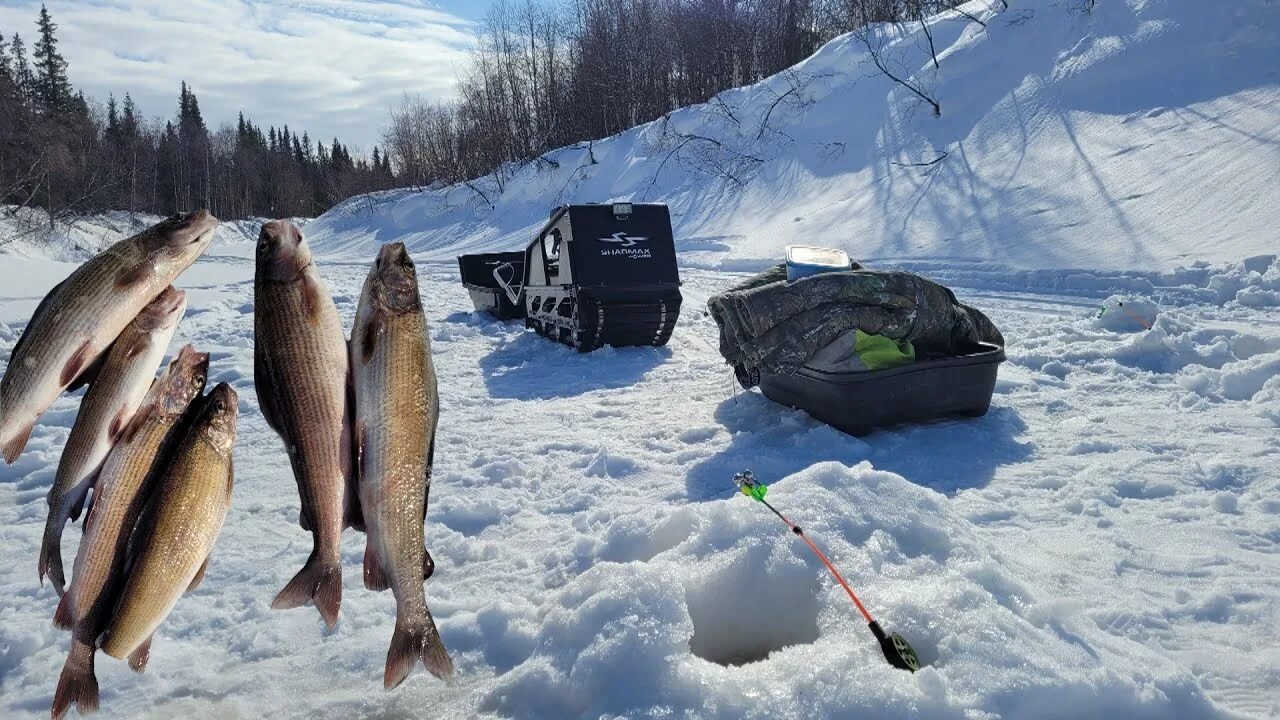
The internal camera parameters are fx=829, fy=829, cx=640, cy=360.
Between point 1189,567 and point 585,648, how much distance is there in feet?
10.2

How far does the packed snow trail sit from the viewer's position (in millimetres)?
3045

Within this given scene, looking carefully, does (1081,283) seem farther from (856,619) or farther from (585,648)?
(585,648)

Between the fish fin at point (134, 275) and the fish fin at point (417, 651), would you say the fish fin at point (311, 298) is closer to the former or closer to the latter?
the fish fin at point (134, 275)

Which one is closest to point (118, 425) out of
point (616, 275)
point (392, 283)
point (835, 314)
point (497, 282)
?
point (392, 283)

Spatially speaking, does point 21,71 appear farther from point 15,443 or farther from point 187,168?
point 15,443

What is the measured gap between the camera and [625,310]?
10.1m

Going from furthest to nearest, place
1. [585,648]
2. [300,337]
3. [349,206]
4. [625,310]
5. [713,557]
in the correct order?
[349,206], [625,310], [713,557], [585,648], [300,337]

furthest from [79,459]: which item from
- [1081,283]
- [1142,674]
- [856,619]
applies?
[1081,283]

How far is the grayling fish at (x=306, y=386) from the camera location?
1206 mm

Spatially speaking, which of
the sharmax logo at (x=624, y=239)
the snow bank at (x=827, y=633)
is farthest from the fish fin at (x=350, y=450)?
the sharmax logo at (x=624, y=239)

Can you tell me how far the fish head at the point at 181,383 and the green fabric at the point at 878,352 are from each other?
5426 millimetres

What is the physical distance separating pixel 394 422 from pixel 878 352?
5504 millimetres

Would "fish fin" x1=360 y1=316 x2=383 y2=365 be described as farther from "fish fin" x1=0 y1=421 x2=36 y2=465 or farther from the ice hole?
the ice hole

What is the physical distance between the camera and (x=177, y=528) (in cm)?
135
